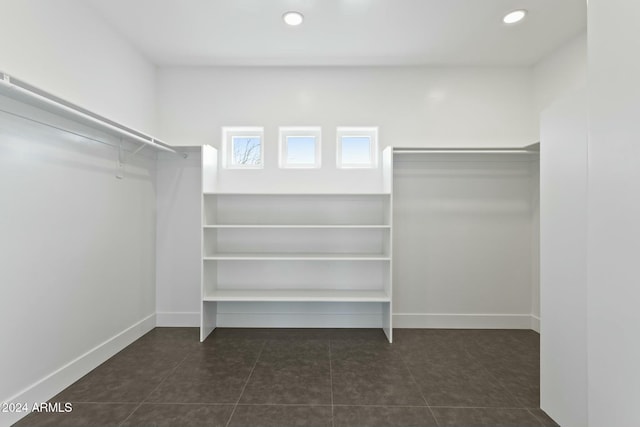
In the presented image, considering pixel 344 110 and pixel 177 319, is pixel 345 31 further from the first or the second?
pixel 177 319

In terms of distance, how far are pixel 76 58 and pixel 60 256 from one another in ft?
5.00

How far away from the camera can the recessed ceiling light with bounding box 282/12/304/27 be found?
2.57m

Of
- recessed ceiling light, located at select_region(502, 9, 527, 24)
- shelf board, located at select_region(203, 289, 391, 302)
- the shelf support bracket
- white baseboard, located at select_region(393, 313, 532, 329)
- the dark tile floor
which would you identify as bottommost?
the dark tile floor

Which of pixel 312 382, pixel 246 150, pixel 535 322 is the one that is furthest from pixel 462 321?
pixel 246 150

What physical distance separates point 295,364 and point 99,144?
252 cm

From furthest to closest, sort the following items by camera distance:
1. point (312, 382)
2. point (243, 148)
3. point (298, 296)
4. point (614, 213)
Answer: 1. point (243, 148)
2. point (298, 296)
3. point (312, 382)
4. point (614, 213)

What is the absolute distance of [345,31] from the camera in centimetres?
280

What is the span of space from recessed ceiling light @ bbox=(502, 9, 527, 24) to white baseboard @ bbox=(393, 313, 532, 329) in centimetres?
296

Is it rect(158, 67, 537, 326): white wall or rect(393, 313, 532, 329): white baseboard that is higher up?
rect(158, 67, 537, 326): white wall

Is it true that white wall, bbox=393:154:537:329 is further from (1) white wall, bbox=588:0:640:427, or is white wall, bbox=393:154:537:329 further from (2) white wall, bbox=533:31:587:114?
(1) white wall, bbox=588:0:640:427

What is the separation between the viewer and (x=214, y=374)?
245cm

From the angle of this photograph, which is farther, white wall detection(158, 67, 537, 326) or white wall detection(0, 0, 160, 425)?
white wall detection(158, 67, 537, 326)

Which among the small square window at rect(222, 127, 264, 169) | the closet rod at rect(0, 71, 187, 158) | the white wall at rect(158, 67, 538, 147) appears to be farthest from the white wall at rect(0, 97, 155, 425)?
the white wall at rect(158, 67, 538, 147)

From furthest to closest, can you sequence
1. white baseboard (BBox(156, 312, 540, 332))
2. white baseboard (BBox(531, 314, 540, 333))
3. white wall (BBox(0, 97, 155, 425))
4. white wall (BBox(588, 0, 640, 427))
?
white baseboard (BBox(156, 312, 540, 332)), white baseboard (BBox(531, 314, 540, 333)), white wall (BBox(0, 97, 155, 425)), white wall (BBox(588, 0, 640, 427))
